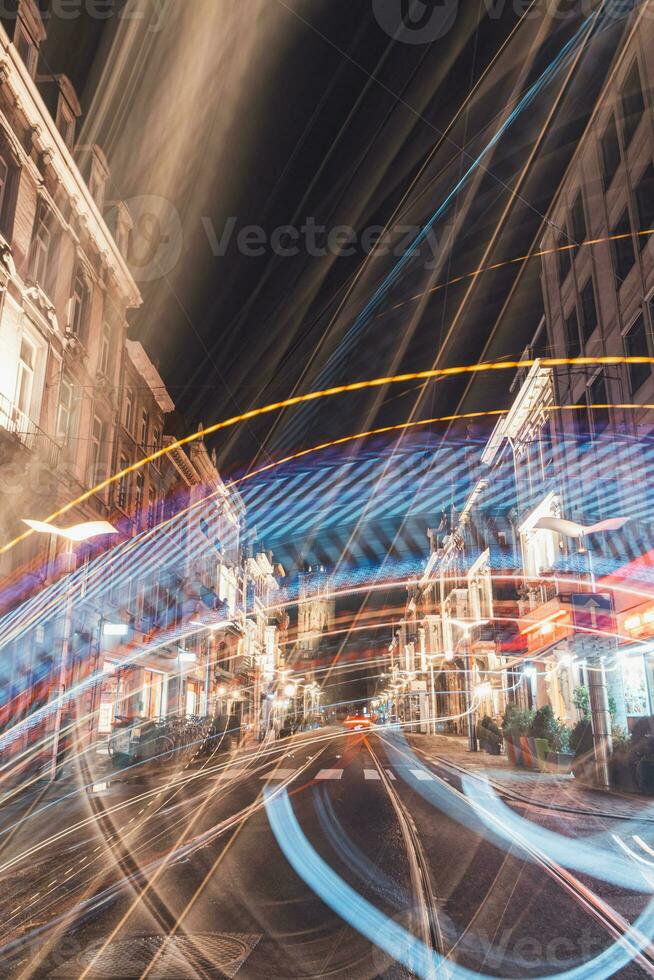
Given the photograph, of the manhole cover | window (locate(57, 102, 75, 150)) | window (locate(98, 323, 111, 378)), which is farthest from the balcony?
the manhole cover

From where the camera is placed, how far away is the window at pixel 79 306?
29.2m

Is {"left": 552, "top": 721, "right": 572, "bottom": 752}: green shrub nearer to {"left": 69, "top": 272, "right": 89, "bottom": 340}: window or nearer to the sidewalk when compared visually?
the sidewalk

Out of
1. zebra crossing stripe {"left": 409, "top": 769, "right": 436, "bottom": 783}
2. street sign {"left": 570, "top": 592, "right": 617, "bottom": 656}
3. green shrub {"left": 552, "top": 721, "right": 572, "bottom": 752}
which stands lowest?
zebra crossing stripe {"left": 409, "top": 769, "right": 436, "bottom": 783}

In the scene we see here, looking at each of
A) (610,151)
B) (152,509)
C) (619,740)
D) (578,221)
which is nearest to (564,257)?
(578,221)

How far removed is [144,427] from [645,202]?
87.2ft

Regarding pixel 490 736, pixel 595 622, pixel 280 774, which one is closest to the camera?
pixel 280 774

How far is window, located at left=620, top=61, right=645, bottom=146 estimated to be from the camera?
23812 mm

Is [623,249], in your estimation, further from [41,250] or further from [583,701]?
[41,250]

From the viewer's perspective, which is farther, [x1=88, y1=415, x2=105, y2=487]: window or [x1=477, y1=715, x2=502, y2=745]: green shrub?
[x1=477, y1=715, x2=502, y2=745]: green shrub

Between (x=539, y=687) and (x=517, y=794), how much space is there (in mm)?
22629

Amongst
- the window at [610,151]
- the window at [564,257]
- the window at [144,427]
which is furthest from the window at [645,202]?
the window at [144,427]

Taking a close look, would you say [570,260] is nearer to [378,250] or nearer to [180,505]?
[378,250]

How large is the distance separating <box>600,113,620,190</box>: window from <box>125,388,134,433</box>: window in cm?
2259

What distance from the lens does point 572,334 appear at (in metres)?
32.3
